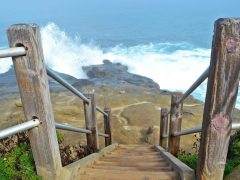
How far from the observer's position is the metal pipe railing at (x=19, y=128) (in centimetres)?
210

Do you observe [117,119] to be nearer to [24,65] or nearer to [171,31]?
[24,65]

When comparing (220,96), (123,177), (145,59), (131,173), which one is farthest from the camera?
(145,59)

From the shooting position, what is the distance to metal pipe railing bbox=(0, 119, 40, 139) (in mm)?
2103

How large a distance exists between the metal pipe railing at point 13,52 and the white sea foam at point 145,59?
19.5 m

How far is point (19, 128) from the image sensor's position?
2.18 metres

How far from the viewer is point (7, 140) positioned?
10.1 ft

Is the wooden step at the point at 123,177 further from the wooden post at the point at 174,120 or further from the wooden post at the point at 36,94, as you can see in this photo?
the wooden post at the point at 174,120

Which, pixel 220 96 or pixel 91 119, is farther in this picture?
pixel 91 119

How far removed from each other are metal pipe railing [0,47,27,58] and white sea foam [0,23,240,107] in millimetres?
19540

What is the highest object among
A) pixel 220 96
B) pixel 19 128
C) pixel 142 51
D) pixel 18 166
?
pixel 220 96

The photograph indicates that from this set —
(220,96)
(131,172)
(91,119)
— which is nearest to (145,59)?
(91,119)

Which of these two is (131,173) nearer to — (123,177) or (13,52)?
(123,177)

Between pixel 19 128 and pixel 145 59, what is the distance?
30502mm

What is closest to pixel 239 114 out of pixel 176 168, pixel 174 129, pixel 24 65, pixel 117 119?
pixel 117 119
